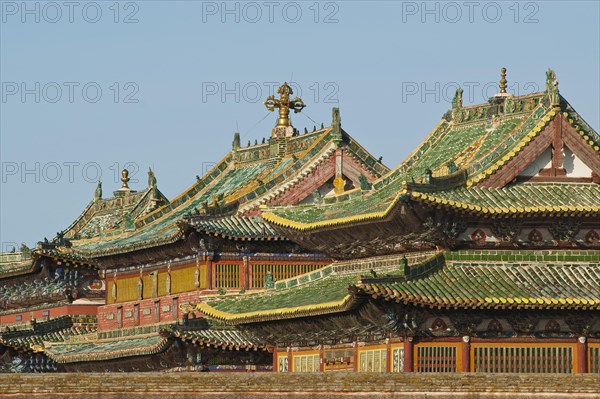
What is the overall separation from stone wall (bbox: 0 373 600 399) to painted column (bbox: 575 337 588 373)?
1074cm

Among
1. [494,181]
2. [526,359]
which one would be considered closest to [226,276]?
[494,181]

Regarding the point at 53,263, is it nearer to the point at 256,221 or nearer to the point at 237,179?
the point at 237,179

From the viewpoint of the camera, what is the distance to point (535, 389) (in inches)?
1761

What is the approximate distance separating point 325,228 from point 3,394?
18.6 metres

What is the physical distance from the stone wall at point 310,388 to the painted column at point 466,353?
10637 mm

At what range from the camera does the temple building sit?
184 feet

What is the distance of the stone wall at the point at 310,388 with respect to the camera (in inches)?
1756

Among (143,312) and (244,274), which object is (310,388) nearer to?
(244,274)

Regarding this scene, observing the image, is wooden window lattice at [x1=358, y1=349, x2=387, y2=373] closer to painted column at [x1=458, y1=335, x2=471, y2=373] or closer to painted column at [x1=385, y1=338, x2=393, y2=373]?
painted column at [x1=385, y1=338, x2=393, y2=373]

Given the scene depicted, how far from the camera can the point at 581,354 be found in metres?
56.1

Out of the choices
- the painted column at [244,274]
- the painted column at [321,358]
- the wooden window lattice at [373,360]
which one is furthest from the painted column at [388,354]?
the painted column at [244,274]

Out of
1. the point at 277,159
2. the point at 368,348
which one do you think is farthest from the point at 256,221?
the point at 368,348

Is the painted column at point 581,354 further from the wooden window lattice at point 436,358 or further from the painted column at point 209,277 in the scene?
the painted column at point 209,277

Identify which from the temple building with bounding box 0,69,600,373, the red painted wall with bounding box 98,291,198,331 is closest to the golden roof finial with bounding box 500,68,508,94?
the temple building with bounding box 0,69,600,373
